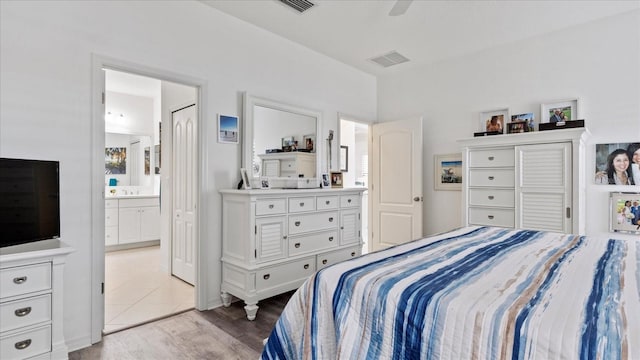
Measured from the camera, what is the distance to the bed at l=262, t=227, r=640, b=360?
0.87m

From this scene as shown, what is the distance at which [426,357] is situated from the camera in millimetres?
1021

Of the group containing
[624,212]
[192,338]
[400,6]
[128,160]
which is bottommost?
[192,338]

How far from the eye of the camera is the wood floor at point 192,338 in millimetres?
2184

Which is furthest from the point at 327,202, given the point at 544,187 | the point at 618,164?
the point at 618,164

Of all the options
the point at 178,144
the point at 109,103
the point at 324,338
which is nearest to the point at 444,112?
the point at 178,144

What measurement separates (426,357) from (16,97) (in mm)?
2717

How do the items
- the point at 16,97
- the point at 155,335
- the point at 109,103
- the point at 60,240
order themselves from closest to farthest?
the point at 16,97 < the point at 60,240 < the point at 155,335 < the point at 109,103

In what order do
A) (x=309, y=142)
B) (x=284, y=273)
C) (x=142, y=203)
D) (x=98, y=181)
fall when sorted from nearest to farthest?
(x=98, y=181) → (x=284, y=273) → (x=309, y=142) → (x=142, y=203)

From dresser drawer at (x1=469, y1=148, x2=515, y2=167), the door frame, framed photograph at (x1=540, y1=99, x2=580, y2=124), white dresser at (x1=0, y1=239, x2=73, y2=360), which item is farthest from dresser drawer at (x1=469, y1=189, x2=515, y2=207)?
white dresser at (x1=0, y1=239, x2=73, y2=360)

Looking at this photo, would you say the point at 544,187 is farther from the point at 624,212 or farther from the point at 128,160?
the point at 128,160

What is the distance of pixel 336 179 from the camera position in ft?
13.7

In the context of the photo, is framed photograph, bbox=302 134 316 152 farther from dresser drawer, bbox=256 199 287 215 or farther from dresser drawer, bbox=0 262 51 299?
dresser drawer, bbox=0 262 51 299

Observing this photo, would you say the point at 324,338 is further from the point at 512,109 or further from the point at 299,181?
the point at 512,109

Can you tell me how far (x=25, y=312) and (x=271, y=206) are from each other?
1.71 metres
